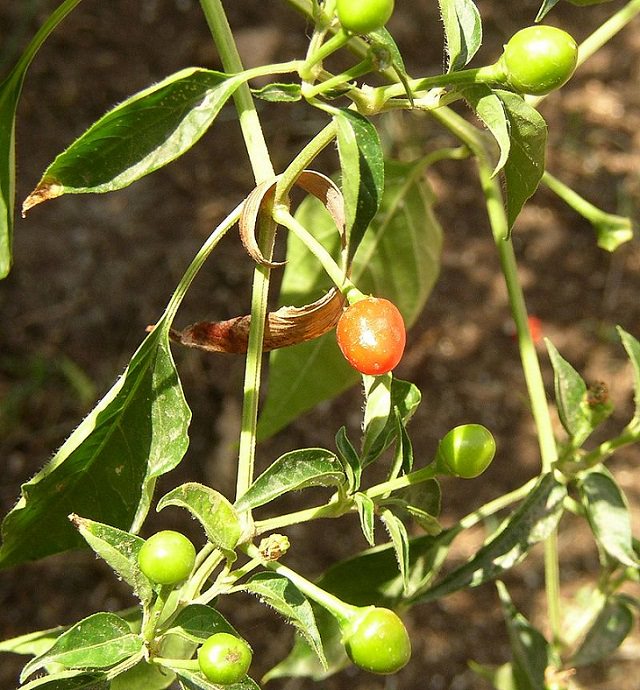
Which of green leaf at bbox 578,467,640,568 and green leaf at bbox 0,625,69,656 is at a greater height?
green leaf at bbox 0,625,69,656

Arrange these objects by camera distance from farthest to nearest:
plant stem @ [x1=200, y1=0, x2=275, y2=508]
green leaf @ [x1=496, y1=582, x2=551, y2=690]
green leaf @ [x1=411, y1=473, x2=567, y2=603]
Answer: green leaf @ [x1=496, y1=582, x2=551, y2=690]
green leaf @ [x1=411, y1=473, x2=567, y2=603]
plant stem @ [x1=200, y1=0, x2=275, y2=508]

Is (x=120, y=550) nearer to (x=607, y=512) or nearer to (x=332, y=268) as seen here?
(x=332, y=268)

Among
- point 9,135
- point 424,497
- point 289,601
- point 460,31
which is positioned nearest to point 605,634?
point 424,497

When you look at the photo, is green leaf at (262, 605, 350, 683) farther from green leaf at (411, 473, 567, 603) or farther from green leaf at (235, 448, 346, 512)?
green leaf at (235, 448, 346, 512)

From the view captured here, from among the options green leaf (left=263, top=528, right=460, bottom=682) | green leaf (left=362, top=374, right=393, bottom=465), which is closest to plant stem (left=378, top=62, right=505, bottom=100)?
green leaf (left=362, top=374, right=393, bottom=465)

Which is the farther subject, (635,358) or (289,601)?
(635,358)

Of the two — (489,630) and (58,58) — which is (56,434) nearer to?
(58,58)

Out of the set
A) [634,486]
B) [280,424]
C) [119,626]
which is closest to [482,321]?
[634,486]
